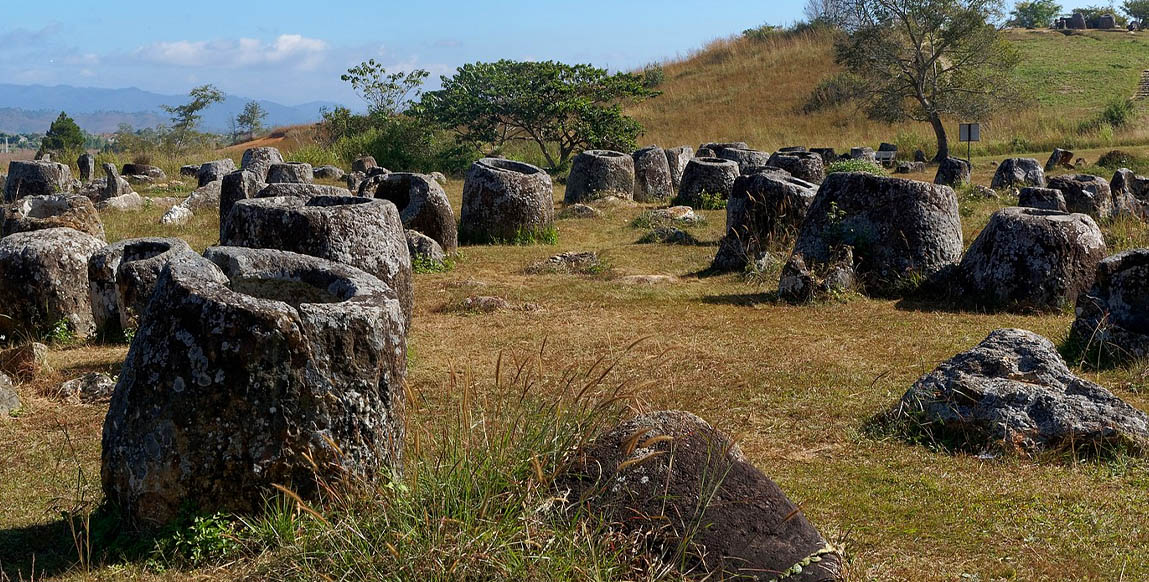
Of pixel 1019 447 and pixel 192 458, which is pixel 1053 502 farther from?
pixel 192 458

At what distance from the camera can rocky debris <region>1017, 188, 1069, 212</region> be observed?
1569cm

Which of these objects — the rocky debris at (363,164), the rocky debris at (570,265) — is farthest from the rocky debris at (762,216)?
the rocky debris at (363,164)

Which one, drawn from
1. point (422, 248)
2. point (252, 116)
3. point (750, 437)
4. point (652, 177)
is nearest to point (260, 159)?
point (652, 177)

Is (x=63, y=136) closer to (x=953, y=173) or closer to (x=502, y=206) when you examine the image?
(x=953, y=173)

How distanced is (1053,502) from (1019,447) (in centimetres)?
70

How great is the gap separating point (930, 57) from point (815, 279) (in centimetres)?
2914

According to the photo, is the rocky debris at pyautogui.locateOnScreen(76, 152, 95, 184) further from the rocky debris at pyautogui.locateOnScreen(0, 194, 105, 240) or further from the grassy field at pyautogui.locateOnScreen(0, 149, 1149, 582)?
the grassy field at pyautogui.locateOnScreen(0, 149, 1149, 582)

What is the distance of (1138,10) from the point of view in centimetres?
9131

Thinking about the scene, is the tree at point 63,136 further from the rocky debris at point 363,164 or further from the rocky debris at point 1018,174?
the rocky debris at point 1018,174

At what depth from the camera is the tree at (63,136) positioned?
219ft

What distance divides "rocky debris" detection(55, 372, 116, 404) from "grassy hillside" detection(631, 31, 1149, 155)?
3265 cm

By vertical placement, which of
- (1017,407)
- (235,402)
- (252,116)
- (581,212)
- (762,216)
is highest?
(252,116)

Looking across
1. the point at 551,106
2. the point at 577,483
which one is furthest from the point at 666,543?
the point at 551,106

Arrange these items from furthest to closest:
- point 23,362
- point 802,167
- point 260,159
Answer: point 260,159 → point 802,167 → point 23,362
